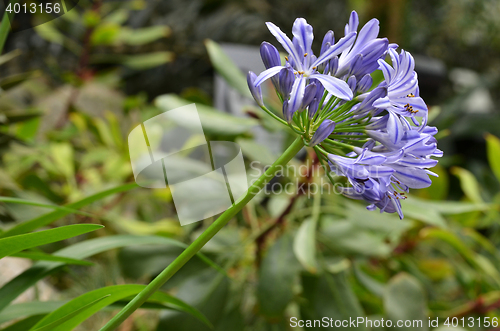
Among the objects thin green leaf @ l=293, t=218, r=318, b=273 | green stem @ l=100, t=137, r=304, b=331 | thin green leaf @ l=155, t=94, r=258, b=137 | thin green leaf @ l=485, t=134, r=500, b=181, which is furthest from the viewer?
thin green leaf @ l=485, t=134, r=500, b=181

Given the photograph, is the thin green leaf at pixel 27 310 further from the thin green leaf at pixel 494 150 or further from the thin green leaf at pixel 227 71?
the thin green leaf at pixel 494 150

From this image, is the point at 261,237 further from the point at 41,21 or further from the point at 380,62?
the point at 41,21

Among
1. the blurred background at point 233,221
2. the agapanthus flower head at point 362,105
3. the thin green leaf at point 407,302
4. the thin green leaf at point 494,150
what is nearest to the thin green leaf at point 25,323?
the blurred background at point 233,221

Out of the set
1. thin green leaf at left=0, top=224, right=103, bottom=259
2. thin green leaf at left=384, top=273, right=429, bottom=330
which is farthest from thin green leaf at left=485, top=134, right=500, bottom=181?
thin green leaf at left=0, top=224, right=103, bottom=259

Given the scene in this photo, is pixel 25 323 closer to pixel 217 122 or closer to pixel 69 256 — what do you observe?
pixel 69 256

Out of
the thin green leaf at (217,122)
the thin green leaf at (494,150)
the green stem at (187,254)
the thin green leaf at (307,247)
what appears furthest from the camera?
the thin green leaf at (494,150)

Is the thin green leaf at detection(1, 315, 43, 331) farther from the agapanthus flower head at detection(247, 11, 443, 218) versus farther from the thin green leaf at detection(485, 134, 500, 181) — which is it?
the thin green leaf at detection(485, 134, 500, 181)

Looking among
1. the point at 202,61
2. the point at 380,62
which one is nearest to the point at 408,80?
the point at 380,62
